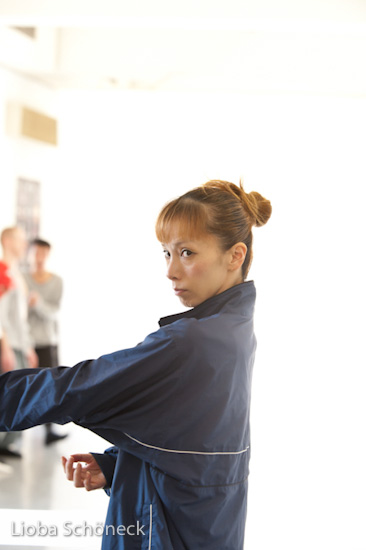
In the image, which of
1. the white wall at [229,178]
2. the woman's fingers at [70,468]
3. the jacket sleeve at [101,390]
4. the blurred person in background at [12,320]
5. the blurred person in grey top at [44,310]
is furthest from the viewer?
the white wall at [229,178]

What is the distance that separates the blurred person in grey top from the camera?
4801 millimetres

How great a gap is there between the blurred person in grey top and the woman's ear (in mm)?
3699

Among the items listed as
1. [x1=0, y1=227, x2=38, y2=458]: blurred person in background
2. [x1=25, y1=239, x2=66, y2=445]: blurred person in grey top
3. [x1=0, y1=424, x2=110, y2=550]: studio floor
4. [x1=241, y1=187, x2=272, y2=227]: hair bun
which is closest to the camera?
[x1=241, y1=187, x2=272, y2=227]: hair bun

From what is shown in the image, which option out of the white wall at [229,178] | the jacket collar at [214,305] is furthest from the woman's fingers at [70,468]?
the white wall at [229,178]

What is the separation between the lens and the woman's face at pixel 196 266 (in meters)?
1.25

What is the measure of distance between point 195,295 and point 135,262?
577 cm

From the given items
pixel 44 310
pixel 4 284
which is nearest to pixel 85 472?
pixel 4 284

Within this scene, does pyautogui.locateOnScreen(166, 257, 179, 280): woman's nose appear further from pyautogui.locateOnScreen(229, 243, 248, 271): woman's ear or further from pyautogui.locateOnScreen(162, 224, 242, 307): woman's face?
pyautogui.locateOnScreen(229, 243, 248, 271): woman's ear

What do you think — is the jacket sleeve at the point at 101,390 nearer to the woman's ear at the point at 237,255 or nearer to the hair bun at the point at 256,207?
the woman's ear at the point at 237,255

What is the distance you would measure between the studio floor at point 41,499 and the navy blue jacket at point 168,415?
189 cm

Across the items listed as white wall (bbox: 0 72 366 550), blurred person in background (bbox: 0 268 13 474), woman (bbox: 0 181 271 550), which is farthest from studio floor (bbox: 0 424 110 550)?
white wall (bbox: 0 72 366 550)

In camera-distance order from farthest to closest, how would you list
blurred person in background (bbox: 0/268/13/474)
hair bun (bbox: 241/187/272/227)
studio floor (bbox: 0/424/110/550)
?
1. blurred person in background (bbox: 0/268/13/474)
2. studio floor (bbox: 0/424/110/550)
3. hair bun (bbox: 241/187/272/227)

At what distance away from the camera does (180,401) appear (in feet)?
3.70

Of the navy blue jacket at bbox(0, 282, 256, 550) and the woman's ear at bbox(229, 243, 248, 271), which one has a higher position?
the woman's ear at bbox(229, 243, 248, 271)
